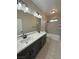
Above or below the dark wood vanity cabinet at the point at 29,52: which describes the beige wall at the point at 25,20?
above

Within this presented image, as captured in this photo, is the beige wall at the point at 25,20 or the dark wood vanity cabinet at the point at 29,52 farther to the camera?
the beige wall at the point at 25,20

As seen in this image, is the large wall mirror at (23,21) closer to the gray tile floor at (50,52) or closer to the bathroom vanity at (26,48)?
the bathroom vanity at (26,48)

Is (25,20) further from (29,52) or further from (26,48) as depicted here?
(26,48)

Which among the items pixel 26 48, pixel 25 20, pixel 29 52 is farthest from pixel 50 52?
pixel 26 48

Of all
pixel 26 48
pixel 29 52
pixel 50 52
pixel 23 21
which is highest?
pixel 23 21

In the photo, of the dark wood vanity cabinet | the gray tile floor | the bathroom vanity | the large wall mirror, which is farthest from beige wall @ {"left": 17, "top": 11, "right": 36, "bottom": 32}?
the gray tile floor

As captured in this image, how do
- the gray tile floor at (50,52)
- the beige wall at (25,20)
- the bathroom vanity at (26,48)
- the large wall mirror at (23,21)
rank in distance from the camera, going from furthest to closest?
the gray tile floor at (50,52) < the beige wall at (25,20) < the large wall mirror at (23,21) < the bathroom vanity at (26,48)

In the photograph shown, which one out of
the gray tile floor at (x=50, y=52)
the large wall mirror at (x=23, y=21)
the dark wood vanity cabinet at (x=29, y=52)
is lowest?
the gray tile floor at (x=50, y=52)

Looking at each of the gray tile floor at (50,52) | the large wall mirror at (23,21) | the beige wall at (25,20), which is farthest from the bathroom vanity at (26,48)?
the gray tile floor at (50,52)
